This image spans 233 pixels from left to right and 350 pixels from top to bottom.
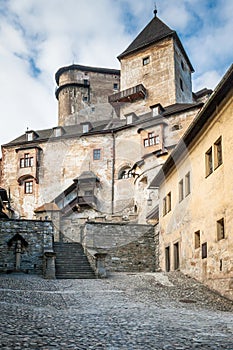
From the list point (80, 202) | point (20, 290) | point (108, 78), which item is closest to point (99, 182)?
point (80, 202)

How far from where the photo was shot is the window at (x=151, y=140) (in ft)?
126

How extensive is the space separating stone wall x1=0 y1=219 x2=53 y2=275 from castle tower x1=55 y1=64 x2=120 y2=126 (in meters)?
36.0

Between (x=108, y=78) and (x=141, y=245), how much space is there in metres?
42.0

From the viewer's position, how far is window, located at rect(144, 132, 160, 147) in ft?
126

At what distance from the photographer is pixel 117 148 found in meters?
43.1

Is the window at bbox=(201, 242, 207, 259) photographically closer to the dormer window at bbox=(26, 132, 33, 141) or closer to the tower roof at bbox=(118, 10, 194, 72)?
the tower roof at bbox=(118, 10, 194, 72)

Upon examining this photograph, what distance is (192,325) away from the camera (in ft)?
25.1

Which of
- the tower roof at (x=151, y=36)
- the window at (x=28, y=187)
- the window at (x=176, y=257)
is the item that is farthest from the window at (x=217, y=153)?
the tower roof at (x=151, y=36)

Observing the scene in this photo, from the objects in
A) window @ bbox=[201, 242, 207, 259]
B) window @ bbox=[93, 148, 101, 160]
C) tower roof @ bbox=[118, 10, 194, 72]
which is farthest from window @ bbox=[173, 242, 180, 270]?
tower roof @ bbox=[118, 10, 194, 72]

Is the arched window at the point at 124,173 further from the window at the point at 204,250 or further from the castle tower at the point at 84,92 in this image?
the window at the point at 204,250

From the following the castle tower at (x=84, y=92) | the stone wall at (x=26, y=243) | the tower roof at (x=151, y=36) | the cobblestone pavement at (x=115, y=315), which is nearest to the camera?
the cobblestone pavement at (x=115, y=315)

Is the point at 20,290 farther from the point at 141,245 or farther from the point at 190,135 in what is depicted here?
the point at 141,245

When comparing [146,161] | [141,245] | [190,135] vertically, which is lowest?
[141,245]

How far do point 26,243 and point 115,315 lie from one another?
561 inches
